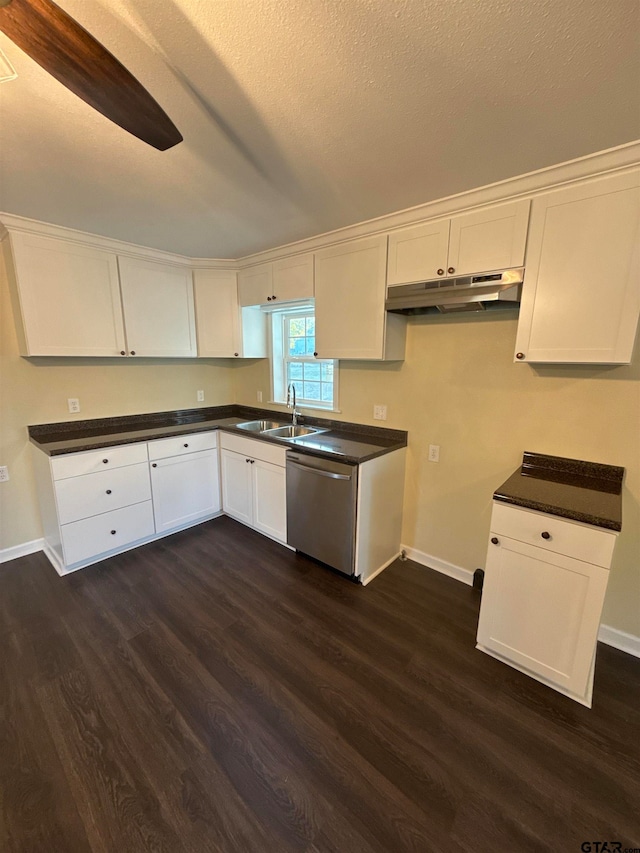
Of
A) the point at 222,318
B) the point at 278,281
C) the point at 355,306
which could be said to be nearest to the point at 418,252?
the point at 355,306

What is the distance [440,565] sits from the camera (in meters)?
2.60

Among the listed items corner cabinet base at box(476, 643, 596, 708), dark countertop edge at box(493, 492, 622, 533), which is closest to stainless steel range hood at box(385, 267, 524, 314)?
dark countertop edge at box(493, 492, 622, 533)

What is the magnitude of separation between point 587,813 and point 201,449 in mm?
3012

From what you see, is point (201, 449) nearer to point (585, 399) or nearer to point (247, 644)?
point (247, 644)

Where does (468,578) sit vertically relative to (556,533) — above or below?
below

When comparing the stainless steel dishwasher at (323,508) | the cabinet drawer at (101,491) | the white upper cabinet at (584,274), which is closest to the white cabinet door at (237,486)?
the stainless steel dishwasher at (323,508)

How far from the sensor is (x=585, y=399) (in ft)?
6.17

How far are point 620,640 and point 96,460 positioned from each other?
346 centimetres

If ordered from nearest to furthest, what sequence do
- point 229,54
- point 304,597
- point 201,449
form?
point 229,54 → point 304,597 → point 201,449

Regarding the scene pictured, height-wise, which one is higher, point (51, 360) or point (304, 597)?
point (51, 360)

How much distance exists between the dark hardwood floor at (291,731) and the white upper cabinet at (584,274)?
5.46ft

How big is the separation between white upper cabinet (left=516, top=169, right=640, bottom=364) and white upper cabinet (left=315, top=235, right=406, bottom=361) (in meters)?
0.82

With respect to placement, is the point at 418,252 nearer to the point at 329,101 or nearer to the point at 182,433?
the point at 329,101

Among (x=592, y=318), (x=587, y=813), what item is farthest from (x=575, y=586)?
(x=592, y=318)
